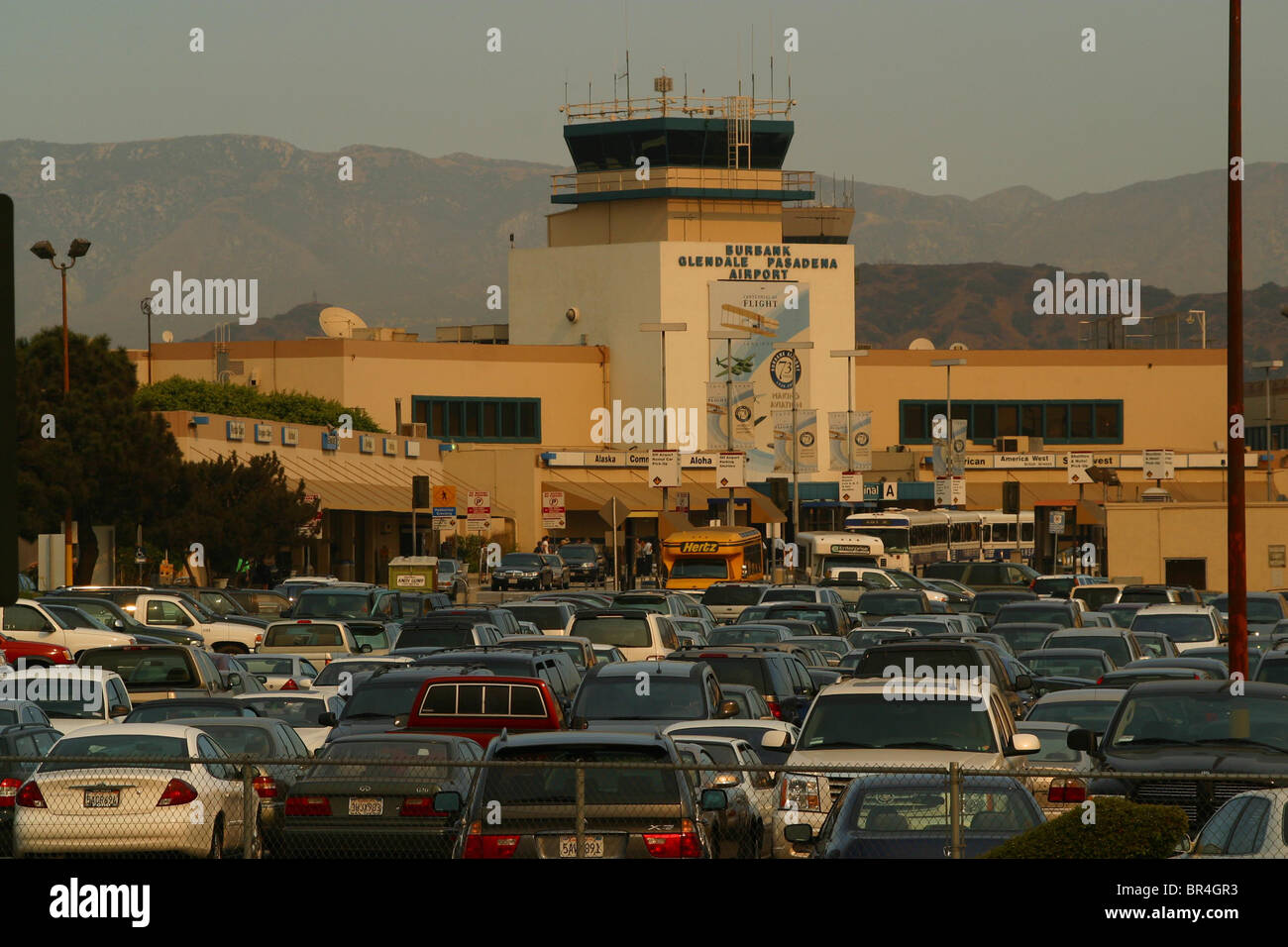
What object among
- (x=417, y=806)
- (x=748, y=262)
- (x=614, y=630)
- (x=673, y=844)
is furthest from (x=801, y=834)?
(x=748, y=262)

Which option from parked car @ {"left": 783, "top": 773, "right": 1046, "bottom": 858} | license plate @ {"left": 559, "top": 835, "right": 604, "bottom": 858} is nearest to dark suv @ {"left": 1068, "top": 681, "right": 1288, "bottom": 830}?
parked car @ {"left": 783, "top": 773, "right": 1046, "bottom": 858}

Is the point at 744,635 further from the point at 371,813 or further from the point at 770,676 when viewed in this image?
the point at 371,813

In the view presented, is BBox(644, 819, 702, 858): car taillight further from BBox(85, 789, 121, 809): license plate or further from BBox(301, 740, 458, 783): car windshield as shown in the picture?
BBox(85, 789, 121, 809): license plate

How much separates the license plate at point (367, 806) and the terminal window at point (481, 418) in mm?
94791

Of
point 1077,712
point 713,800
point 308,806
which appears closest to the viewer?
point 713,800

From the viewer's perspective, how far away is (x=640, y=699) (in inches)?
885

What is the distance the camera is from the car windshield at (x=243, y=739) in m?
18.8

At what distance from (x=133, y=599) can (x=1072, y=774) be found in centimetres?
3085

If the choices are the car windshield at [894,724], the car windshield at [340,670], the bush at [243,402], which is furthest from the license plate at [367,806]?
the bush at [243,402]

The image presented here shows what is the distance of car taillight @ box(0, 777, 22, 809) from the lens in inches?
645

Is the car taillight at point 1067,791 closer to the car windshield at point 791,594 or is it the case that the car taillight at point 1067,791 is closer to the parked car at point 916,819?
the parked car at point 916,819

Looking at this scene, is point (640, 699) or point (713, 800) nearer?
point (713, 800)

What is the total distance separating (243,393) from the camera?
4129 inches

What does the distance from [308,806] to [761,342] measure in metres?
95.7
